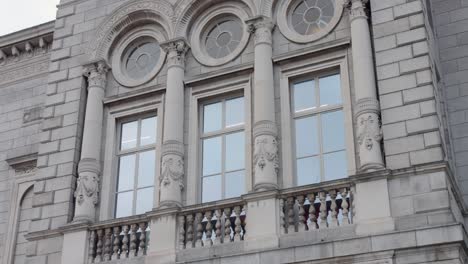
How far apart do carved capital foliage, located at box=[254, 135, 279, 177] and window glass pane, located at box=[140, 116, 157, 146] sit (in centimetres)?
307

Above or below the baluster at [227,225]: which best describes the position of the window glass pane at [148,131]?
above

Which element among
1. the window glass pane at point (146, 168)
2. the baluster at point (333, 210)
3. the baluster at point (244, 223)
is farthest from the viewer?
the window glass pane at point (146, 168)

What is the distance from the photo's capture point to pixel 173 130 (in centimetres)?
1638

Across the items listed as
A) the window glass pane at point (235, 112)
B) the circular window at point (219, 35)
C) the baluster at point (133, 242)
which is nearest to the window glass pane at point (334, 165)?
the window glass pane at point (235, 112)

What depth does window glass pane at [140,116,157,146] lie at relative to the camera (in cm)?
1738

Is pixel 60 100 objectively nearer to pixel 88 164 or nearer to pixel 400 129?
pixel 88 164

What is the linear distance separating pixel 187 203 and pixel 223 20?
454cm

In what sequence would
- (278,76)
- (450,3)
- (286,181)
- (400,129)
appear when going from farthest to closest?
(450,3)
(278,76)
(286,181)
(400,129)

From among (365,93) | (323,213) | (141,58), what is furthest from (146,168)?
(365,93)

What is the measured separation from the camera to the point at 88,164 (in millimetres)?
17000

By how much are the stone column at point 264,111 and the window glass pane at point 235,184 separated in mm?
731

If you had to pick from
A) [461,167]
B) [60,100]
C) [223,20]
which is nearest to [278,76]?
[223,20]

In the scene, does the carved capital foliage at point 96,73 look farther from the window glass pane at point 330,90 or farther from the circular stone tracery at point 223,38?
the window glass pane at point 330,90

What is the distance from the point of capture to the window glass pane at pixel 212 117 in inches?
661
